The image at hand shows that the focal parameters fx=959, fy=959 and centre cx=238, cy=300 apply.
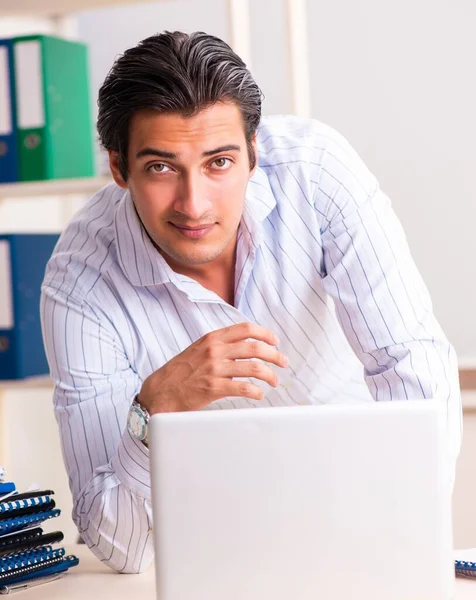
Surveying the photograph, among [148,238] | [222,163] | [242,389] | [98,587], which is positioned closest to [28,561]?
[98,587]

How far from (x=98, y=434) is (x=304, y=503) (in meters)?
0.71

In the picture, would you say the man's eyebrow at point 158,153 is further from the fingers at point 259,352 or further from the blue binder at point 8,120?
the blue binder at point 8,120

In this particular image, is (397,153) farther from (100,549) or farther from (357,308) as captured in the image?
(100,549)

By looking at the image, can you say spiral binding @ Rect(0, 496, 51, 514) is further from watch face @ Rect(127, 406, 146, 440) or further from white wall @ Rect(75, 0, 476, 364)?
white wall @ Rect(75, 0, 476, 364)

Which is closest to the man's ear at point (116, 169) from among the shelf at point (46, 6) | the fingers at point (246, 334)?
the fingers at point (246, 334)

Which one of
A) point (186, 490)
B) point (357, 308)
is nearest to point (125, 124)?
point (357, 308)

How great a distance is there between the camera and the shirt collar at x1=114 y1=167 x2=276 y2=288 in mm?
1759

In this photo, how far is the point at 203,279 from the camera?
6.08ft

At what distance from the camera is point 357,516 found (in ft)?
3.32

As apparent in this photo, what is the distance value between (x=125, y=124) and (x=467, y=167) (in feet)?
4.23

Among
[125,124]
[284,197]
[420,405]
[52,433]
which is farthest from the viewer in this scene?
[52,433]

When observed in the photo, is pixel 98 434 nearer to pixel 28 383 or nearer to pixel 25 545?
pixel 25 545

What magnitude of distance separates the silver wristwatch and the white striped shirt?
4.3 inches

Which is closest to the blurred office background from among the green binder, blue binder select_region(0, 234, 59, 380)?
the green binder
